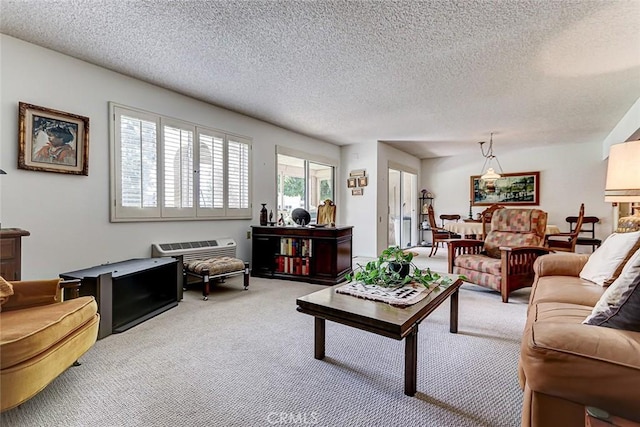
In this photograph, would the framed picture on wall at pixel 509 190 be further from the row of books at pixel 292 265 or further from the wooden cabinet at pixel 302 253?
the row of books at pixel 292 265

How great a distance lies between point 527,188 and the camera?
7.23 metres

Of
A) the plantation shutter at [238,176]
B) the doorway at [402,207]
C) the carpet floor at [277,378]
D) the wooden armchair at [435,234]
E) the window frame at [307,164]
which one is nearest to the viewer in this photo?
the carpet floor at [277,378]

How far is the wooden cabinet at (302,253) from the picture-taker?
4141mm

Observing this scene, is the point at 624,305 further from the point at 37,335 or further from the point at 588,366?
the point at 37,335

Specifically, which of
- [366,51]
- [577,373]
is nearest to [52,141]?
[366,51]

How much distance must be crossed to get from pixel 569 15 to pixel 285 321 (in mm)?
3312

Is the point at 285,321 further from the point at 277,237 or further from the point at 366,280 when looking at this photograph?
the point at 277,237

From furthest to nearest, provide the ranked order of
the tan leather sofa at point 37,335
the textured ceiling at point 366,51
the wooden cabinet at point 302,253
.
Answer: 1. the wooden cabinet at point 302,253
2. the textured ceiling at point 366,51
3. the tan leather sofa at point 37,335

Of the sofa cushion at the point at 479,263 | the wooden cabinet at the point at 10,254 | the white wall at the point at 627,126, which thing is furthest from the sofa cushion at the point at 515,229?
the wooden cabinet at the point at 10,254

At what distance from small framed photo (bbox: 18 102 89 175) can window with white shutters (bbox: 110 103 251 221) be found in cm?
29

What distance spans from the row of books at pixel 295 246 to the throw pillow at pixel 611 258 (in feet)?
9.83

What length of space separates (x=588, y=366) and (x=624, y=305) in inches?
13.7

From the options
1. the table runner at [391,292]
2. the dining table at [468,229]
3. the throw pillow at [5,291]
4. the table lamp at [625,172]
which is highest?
the table lamp at [625,172]

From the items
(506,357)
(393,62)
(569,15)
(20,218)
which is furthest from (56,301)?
(569,15)
